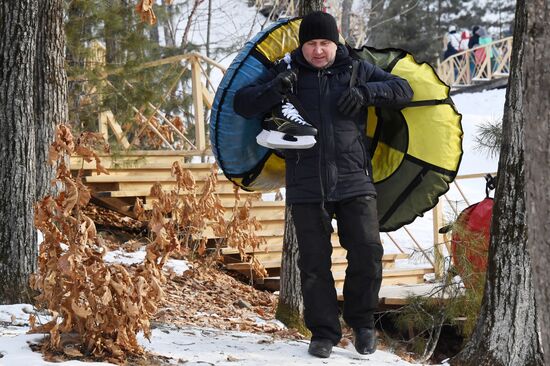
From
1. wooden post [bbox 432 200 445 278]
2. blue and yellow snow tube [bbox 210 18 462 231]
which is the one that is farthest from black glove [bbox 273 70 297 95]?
wooden post [bbox 432 200 445 278]

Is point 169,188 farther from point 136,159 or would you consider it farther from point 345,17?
point 345,17

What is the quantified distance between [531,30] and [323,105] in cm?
208

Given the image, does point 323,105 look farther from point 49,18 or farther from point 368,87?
point 49,18

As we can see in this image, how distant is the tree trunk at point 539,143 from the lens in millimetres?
2896

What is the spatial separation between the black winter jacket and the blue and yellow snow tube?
0.85 feet

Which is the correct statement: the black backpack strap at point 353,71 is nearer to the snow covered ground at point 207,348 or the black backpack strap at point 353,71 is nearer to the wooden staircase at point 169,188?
the snow covered ground at point 207,348

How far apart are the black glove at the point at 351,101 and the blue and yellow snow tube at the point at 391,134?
538 mm

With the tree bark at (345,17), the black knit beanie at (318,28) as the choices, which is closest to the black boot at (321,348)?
the black knit beanie at (318,28)

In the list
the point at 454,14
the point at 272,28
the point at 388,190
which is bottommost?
the point at 388,190

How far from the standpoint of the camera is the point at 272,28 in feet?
17.9

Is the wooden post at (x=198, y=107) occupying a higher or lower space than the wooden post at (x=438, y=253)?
higher

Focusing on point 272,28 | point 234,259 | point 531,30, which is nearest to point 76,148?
point 272,28

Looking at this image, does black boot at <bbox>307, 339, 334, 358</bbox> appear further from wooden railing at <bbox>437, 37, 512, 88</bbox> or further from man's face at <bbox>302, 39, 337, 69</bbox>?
wooden railing at <bbox>437, 37, 512, 88</bbox>

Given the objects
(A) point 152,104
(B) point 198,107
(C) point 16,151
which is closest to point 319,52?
(C) point 16,151
